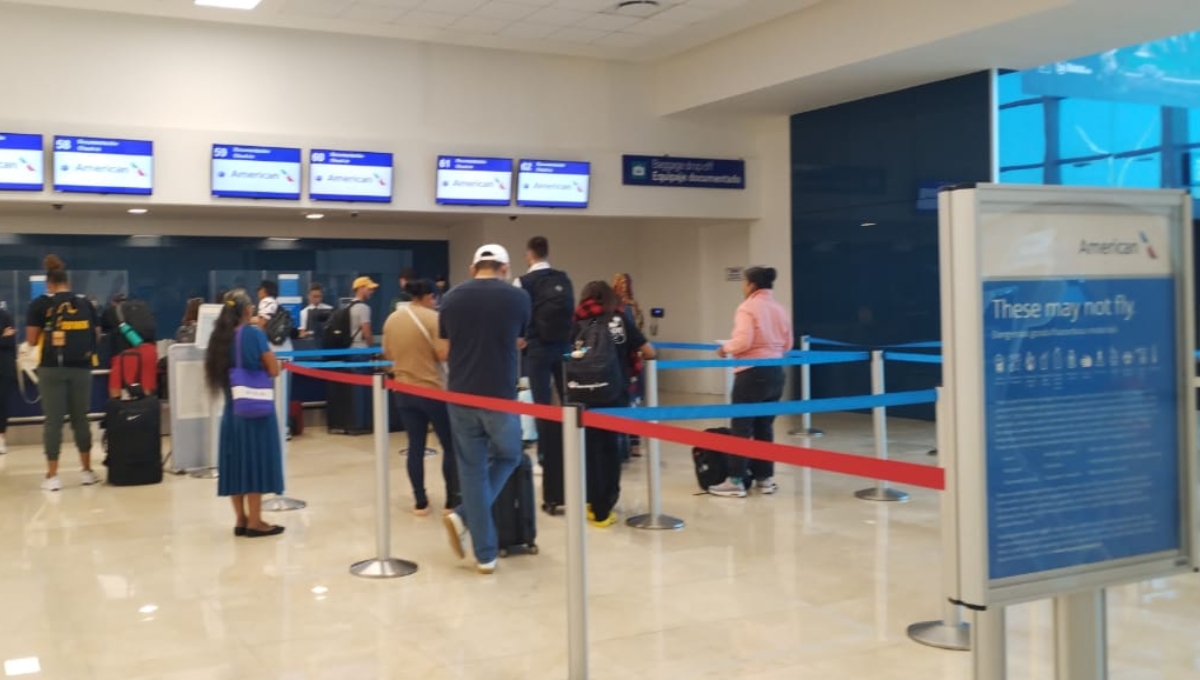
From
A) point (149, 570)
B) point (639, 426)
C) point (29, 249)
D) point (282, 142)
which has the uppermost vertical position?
point (282, 142)

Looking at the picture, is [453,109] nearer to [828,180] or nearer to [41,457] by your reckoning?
[828,180]

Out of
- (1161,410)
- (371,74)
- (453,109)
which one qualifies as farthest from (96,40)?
(1161,410)

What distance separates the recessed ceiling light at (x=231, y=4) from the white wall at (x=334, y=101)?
773mm

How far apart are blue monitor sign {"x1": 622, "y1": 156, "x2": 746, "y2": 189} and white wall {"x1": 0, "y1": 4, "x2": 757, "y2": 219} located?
12 centimetres

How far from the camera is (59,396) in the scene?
820 cm

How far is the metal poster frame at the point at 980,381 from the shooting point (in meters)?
2.15

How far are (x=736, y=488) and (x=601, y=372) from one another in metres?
1.75

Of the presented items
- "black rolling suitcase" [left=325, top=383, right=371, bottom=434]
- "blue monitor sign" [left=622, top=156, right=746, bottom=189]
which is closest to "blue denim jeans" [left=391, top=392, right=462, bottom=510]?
"black rolling suitcase" [left=325, top=383, right=371, bottom=434]

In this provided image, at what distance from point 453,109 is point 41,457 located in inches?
235

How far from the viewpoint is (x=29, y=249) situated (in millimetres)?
12750

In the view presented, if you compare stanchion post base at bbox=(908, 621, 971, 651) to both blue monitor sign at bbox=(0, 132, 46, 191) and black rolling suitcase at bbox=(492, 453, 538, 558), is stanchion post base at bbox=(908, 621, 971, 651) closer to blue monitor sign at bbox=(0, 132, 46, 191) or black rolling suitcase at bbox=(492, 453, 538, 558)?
black rolling suitcase at bbox=(492, 453, 538, 558)

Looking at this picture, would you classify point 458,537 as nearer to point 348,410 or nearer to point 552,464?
point 552,464

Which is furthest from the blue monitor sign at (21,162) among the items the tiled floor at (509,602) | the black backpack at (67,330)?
the tiled floor at (509,602)

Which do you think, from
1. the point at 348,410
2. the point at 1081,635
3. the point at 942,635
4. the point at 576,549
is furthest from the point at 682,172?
the point at 1081,635
